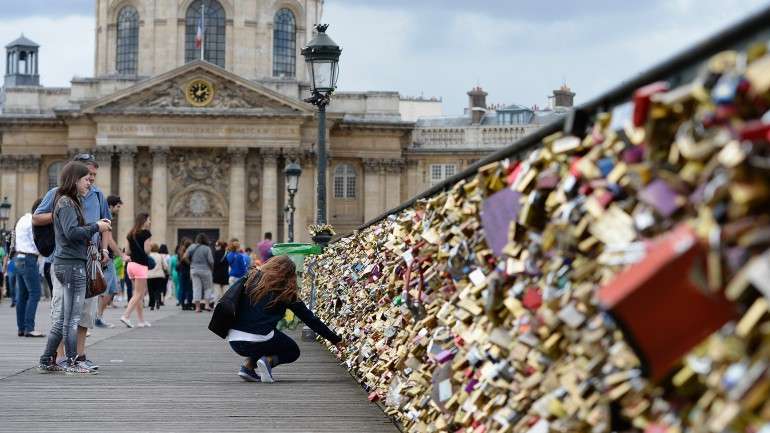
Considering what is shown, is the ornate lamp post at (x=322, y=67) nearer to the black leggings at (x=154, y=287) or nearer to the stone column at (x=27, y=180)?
the black leggings at (x=154, y=287)

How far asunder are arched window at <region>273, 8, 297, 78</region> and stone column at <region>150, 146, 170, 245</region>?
28.7 ft

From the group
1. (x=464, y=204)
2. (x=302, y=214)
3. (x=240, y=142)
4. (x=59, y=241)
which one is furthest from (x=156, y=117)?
(x=464, y=204)

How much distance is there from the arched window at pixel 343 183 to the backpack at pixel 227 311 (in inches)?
2118

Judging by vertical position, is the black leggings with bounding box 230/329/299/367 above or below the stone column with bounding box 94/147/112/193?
below

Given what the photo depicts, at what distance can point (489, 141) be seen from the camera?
225ft

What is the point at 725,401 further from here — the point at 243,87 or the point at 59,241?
the point at 243,87

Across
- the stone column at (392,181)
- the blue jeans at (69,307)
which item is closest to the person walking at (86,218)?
the blue jeans at (69,307)

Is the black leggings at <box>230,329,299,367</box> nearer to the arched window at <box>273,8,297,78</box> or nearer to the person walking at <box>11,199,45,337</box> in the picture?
the person walking at <box>11,199,45,337</box>

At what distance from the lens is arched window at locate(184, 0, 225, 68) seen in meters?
66.2

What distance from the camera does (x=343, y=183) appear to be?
65.1 m

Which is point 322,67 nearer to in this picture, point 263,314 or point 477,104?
point 263,314

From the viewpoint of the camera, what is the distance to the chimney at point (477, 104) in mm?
74250

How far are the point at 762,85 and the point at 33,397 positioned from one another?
25.4 ft

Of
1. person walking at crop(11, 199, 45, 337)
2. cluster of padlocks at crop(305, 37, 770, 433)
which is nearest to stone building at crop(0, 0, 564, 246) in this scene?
person walking at crop(11, 199, 45, 337)
